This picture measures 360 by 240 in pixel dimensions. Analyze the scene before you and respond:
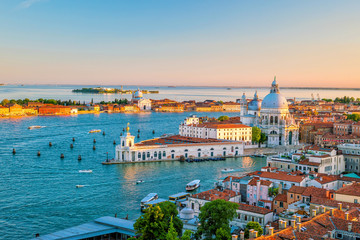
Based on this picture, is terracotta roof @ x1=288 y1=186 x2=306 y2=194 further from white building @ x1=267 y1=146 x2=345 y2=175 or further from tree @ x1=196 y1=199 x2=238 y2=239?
white building @ x1=267 y1=146 x2=345 y2=175

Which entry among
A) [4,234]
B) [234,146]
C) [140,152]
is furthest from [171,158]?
[4,234]

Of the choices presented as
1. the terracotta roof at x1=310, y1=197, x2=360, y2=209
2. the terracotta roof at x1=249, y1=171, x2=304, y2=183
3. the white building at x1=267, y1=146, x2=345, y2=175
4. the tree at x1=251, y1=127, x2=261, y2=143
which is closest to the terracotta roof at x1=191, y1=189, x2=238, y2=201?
the terracotta roof at x1=249, y1=171, x2=304, y2=183

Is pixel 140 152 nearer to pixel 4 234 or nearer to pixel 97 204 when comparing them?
pixel 97 204

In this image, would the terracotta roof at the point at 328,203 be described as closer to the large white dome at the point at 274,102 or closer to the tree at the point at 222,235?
the tree at the point at 222,235

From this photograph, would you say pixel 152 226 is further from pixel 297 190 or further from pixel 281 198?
pixel 297 190

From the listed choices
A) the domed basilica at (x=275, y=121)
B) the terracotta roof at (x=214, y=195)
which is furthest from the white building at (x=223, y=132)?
the terracotta roof at (x=214, y=195)

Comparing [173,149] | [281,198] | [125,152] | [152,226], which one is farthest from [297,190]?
[173,149]
